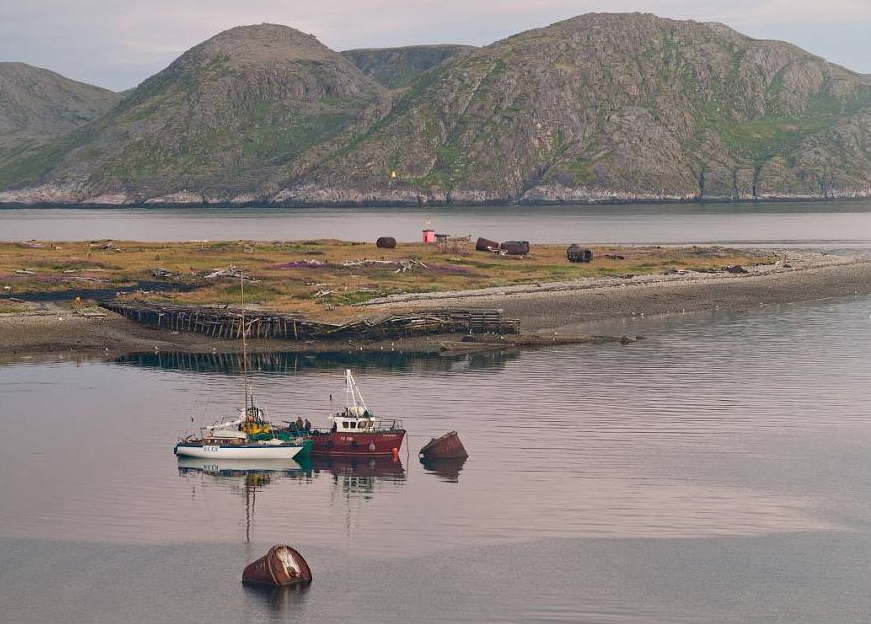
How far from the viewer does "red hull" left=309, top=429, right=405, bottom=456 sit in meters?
61.1

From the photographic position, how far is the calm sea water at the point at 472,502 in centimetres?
4250

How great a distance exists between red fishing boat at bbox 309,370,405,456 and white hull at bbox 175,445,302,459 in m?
1.49

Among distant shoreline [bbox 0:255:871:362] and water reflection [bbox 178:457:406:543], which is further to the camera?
distant shoreline [bbox 0:255:871:362]

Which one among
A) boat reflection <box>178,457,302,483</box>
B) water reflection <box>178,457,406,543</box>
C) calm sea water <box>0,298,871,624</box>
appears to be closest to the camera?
calm sea water <box>0,298,871,624</box>

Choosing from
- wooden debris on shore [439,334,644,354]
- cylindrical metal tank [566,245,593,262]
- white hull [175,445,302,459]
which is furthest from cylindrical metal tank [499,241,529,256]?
white hull [175,445,302,459]

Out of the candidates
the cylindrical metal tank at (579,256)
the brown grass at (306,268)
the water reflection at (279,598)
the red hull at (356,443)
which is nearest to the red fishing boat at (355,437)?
the red hull at (356,443)

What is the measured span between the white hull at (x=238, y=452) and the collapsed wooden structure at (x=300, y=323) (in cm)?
3933

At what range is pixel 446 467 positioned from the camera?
59.7m

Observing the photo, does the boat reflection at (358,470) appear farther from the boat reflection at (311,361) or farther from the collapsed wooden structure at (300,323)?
the collapsed wooden structure at (300,323)

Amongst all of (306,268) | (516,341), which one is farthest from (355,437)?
(306,268)

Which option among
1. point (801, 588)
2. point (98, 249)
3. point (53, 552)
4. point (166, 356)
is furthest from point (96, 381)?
point (98, 249)

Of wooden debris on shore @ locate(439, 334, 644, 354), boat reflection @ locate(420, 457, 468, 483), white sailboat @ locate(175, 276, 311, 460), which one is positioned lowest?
boat reflection @ locate(420, 457, 468, 483)

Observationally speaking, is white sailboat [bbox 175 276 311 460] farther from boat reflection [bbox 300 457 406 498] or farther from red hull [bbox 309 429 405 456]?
boat reflection [bbox 300 457 406 498]

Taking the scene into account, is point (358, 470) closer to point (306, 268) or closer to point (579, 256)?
point (306, 268)
